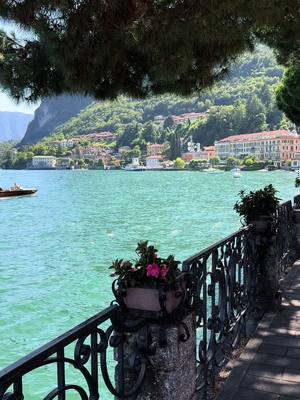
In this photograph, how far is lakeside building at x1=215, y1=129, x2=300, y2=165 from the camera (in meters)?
142

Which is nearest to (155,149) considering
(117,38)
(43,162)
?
(43,162)

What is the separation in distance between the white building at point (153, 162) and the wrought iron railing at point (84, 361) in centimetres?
15707

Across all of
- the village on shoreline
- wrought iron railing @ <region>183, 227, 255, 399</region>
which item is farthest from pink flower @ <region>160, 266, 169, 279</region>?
the village on shoreline

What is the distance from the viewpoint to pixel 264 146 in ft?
471

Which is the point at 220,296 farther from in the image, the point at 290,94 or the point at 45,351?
the point at 290,94

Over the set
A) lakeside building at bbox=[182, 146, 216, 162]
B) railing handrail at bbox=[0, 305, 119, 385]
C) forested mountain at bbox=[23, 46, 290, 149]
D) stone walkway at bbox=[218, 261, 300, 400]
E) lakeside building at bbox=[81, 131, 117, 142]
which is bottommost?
stone walkway at bbox=[218, 261, 300, 400]

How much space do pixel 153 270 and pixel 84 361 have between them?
2.17 ft

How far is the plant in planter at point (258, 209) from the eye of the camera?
16.1 ft

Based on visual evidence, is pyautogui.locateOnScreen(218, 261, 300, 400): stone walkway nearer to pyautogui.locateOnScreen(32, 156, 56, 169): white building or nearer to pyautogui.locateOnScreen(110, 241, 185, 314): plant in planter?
pyautogui.locateOnScreen(110, 241, 185, 314): plant in planter

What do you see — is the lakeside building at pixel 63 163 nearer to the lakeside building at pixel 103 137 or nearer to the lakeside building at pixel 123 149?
the lakeside building at pixel 103 137

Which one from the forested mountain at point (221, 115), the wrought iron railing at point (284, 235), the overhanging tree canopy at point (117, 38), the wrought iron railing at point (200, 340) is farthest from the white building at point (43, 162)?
the wrought iron railing at point (200, 340)

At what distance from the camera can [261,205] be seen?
203 inches

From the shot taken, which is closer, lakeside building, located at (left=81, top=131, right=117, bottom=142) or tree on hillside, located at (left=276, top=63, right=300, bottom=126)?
tree on hillside, located at (left=276, top=63, right=300, bottom=126)

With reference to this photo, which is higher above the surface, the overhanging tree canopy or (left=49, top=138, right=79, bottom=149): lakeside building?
(left=49, top=138, right=79, bottom=149): lakeside building
